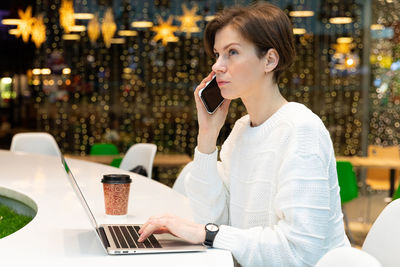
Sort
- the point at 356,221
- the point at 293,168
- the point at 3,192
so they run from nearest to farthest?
the point at 293,168, the point at 3,192, the point at 356,221

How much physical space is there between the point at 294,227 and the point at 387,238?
42cm

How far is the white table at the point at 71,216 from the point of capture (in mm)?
1507

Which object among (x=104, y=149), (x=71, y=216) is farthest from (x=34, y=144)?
(x=71, y=216)

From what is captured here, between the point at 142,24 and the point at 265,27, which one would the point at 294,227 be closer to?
the point at 265,27

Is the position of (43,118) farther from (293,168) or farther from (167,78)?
(293,168)

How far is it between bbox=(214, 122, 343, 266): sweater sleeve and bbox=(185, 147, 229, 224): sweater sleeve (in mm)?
335

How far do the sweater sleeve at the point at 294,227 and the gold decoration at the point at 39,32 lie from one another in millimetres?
6723

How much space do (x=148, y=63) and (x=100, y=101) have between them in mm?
800

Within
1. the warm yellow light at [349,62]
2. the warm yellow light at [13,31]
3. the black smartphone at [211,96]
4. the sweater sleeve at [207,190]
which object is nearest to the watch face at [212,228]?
the sweater sleeve at [207,190]

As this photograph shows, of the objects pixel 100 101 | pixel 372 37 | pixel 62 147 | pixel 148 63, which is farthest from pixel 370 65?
pixel 62 147

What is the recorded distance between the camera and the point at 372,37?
8.01 metres

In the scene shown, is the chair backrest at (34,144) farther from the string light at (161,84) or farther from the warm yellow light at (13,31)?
the warm yellow light at (13,31)

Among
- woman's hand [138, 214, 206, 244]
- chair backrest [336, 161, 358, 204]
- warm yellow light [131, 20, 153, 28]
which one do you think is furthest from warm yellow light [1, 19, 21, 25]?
woman's hand [138, 214, 206, 244]

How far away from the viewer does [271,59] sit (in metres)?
1.78
